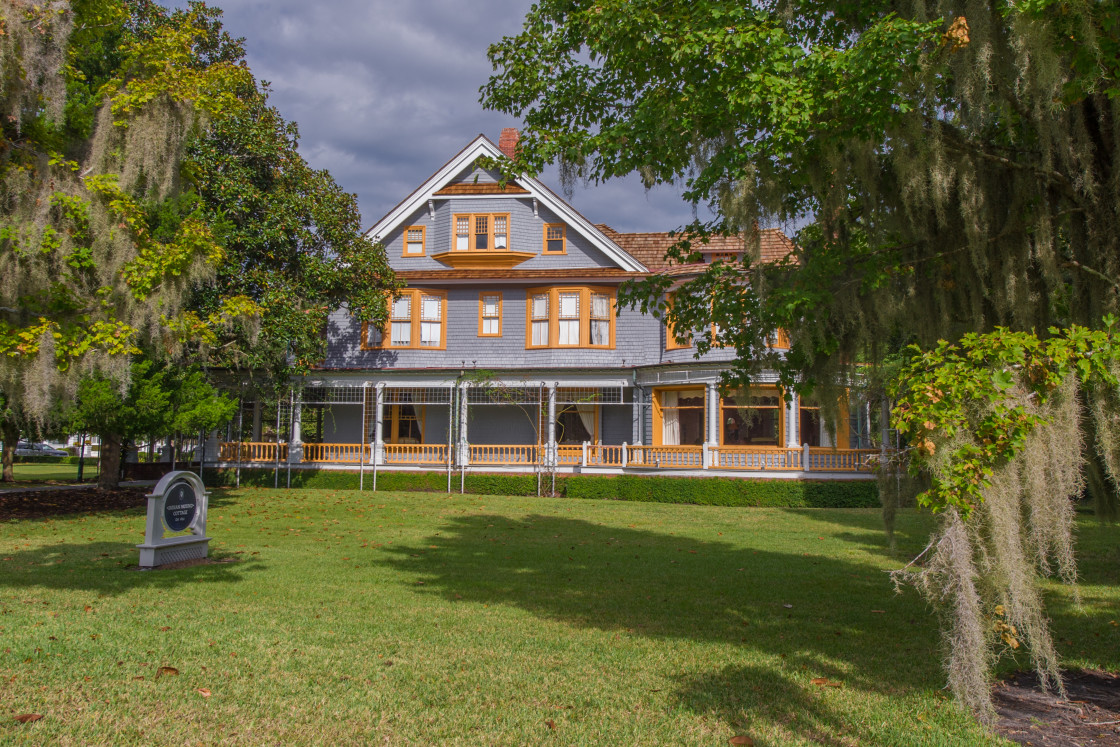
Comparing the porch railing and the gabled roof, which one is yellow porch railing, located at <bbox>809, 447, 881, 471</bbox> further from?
the gabled roof

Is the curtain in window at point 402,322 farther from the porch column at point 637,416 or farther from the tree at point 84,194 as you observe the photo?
the tree at point 84,194

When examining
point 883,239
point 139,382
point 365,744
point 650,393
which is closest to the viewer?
point 365,744

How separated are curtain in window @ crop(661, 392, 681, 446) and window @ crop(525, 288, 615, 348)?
2.40 metres

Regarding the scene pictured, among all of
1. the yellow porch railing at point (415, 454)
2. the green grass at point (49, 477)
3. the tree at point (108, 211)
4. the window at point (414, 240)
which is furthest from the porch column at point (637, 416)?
the green grass at point (49, 477)

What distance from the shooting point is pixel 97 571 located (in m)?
A: 9.35

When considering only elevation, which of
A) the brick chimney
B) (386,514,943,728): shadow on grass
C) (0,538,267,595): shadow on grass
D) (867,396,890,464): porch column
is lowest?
(386,514,943,728): shadow on grass

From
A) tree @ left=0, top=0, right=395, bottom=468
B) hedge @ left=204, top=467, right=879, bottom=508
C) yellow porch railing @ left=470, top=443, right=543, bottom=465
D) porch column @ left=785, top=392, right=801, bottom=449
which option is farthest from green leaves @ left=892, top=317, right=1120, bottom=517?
yellow porch railing @ left=470, top=443, right=543, bottom=465

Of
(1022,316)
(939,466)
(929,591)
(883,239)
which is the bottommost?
(929,591)

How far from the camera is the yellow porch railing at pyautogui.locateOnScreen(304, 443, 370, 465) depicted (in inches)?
969

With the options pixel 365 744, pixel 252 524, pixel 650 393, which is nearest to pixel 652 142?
pixel 365 744

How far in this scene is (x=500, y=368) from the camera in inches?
955

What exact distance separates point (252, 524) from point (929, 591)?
A: 13028 millimetres

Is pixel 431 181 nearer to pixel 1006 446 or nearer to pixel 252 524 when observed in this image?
pixel 252 524

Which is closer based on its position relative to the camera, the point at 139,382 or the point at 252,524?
the point at 252,524
